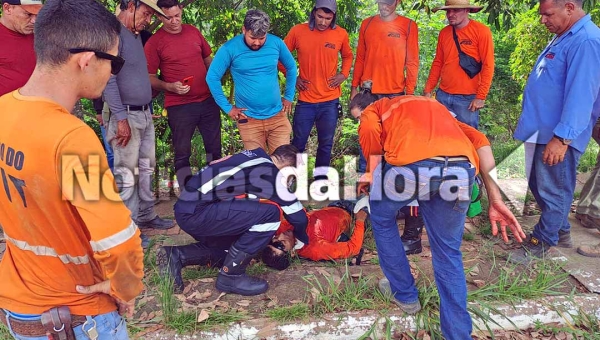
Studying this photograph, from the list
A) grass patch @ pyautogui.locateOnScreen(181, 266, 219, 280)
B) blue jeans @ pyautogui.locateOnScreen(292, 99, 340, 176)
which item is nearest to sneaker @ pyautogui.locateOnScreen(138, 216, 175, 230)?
grass patch @ pyautogui.locateOnScreen(181, 266, 219, 280)

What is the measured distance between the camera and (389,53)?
4.74 meters

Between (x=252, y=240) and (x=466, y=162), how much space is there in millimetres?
1567

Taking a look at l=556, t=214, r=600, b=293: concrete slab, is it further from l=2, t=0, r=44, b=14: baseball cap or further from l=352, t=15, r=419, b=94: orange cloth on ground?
l=2, t=0, r=44, b=14: baseball cap

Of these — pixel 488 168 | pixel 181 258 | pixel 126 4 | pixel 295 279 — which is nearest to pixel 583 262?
pixel 488 168

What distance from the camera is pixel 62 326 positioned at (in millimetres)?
1544

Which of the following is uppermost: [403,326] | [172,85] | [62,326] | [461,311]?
[172,85]

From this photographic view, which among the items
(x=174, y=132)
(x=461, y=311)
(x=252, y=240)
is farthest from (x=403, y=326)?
(x=174, y=132)

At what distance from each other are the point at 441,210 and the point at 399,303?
829 millimetres

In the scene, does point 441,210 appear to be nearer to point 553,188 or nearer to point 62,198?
point 553,188

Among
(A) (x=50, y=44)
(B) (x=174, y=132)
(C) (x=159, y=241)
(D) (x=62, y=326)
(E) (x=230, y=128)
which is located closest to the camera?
(A) (x=50, y=44)

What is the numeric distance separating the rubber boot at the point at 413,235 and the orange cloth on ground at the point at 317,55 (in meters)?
1.73

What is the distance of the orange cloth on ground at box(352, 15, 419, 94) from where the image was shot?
474cm

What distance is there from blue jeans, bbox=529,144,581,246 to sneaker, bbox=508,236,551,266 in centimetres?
5

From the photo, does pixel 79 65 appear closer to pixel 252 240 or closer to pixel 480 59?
pixel 252 240
